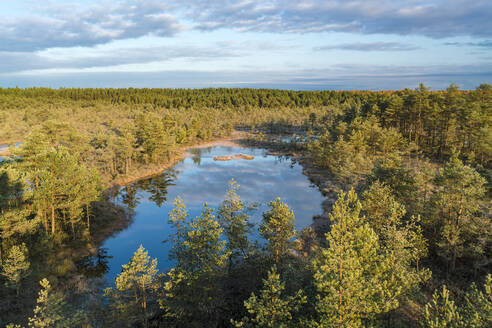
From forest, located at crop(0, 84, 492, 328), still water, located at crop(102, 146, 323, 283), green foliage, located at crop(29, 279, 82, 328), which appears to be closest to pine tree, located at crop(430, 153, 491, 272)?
forest, located at crop(0, 84, 492, 328)

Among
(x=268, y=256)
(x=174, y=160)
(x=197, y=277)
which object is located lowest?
(x=174, y=160)

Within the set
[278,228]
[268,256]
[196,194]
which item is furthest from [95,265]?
[196,194]

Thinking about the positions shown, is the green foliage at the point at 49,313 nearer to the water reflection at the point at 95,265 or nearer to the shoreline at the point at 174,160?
the water reflection at the point at 95,265

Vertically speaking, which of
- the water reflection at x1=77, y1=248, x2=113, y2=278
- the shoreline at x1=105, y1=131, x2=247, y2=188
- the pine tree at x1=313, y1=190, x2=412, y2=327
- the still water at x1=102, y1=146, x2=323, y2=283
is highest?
the pine tree at x1=313, y1=190, x2=412, y2=327

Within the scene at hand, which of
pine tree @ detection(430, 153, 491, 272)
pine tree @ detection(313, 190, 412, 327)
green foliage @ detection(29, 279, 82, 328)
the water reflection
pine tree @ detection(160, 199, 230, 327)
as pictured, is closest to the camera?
green foliage @ detection(29, 279, 82, 328)

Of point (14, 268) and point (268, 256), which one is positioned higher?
point (268, 256)

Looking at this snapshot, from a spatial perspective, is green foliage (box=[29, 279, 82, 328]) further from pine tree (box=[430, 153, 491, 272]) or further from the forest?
pine tree (box=[430, 153, 491, 272])

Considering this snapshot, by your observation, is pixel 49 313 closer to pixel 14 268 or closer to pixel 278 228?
pixel 14 268

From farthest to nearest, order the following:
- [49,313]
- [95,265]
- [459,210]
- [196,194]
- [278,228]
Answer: [196,194] < [95,265] < [459,210] < [278,228] < [49,313]

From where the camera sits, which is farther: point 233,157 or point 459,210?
point 233,157

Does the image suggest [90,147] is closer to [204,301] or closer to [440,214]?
[204,301]
